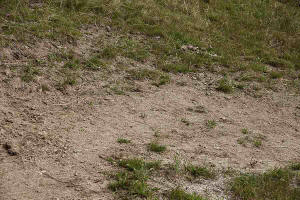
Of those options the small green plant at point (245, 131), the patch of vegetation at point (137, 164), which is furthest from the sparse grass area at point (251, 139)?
the patch of vegetation at point (137, 164)

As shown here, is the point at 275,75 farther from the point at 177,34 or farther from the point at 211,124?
the point at 211,124

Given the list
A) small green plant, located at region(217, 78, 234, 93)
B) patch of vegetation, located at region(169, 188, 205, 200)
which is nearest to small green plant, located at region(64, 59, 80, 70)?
small green plant, located at region(217, 78, 234, 93)

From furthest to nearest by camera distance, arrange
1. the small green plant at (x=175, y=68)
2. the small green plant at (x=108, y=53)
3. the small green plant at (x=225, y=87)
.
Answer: the small green plant at (x=175, y=68) → the small green plant at (x=225, y=87) → the small green plant at (x=108, y=53)

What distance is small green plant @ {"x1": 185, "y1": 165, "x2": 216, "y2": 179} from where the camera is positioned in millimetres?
5812

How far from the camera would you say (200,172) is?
5.84 metres

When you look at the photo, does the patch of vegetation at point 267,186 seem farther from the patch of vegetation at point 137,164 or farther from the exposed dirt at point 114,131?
the patch of vegetation at point 137,164

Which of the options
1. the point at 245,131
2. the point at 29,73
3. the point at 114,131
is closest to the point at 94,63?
the point at 29,73

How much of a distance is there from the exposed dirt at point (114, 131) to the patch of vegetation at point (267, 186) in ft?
0.79

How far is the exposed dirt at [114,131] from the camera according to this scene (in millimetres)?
5379

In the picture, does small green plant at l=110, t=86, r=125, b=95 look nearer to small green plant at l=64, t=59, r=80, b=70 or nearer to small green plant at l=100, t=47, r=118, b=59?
small green plant at l=64, t=59, r=80, b=70

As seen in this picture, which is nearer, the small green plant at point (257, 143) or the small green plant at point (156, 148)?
the small green plant at point (156, 148)

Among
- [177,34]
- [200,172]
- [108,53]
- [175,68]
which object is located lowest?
[200,172]

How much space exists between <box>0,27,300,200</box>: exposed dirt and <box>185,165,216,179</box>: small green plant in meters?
0.13

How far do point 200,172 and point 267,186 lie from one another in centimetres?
84
